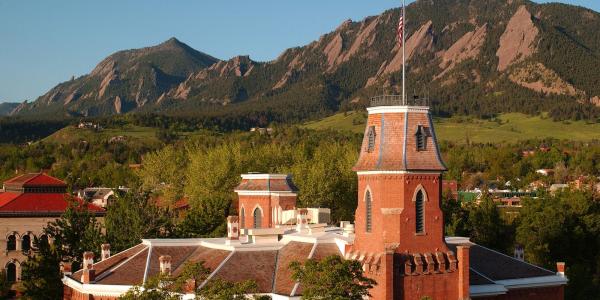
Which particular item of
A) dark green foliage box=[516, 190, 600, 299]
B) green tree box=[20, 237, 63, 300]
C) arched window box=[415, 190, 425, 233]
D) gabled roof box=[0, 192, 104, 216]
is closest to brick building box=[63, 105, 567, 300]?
arched window box=[415, 190, 425, 233]

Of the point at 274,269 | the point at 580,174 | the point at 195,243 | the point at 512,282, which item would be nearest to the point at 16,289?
the point at 195,243

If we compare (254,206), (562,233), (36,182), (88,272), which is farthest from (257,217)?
(36,182)

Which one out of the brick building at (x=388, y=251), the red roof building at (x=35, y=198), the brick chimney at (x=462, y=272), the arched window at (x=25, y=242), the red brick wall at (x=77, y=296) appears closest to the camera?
the brick building at (x=388, y=251)

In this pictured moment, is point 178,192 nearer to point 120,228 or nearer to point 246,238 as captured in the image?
point 120,228

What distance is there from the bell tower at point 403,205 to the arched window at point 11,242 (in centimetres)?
5903

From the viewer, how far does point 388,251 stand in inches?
1747

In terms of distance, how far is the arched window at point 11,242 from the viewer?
319 feet

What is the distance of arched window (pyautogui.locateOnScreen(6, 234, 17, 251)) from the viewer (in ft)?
319

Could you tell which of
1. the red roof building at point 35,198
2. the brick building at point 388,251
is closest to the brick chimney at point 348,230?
the brick building at point 388,251

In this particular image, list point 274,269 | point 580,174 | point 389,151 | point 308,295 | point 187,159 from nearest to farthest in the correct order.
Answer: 1. point 308,295
2. point 389,151
3. point 274,269
4. point 187,159
5. point 580,174

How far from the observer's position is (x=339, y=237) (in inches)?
2062

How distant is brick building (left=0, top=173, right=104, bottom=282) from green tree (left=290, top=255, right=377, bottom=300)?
192 feet

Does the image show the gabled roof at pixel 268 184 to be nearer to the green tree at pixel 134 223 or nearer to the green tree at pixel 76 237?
the green tree at pixel 134 223

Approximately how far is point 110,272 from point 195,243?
18.6 feet
